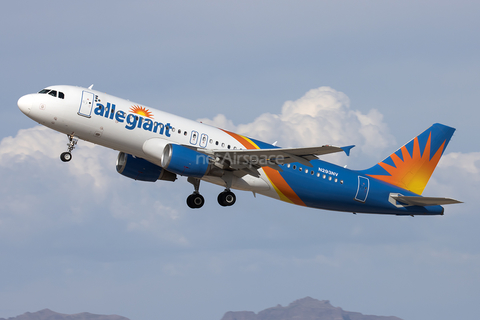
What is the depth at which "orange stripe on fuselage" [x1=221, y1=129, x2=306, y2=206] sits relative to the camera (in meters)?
37.7

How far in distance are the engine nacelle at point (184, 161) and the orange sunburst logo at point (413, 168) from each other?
14987 millimetres

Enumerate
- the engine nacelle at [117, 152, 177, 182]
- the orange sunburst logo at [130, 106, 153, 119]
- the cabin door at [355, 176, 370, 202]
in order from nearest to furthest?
the orange sunburst logo at [130, 106, 153, 119], the engine nacelle at [117, 152, 177, 182], the cabin door at [355, 176, 370, 202]

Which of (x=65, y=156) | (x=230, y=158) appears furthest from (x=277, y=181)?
(x=65, y=156)

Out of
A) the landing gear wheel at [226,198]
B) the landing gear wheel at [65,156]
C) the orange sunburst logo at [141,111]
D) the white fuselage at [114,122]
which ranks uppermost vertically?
the orange sunburst logo at [141,111]

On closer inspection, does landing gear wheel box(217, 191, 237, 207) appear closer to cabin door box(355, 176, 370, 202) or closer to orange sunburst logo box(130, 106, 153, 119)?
orange sunburst logo box(130, 106, 153, 119)

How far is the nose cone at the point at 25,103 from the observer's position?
110 feet

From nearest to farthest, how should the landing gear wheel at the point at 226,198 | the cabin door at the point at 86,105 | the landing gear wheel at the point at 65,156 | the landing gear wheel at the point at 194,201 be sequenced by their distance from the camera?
the cabin door at the point at 86,105 → the landing gear wheel at the point at 65,156 → the landing gear wheel at the point at 226,198 → the landing gear wheel at the point at 194,201

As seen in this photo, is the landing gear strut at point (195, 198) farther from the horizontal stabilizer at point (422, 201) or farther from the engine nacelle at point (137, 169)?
the horizontal stabilizer at point (422, 201)

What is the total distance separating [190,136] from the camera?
1409 inches

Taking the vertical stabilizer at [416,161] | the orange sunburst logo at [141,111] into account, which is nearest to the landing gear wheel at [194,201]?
the orange sunburst logo at [141,111]

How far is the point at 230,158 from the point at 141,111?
635 centimetres

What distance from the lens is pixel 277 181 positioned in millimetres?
38625

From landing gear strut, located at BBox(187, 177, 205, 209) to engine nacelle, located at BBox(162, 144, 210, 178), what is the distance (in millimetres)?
5514

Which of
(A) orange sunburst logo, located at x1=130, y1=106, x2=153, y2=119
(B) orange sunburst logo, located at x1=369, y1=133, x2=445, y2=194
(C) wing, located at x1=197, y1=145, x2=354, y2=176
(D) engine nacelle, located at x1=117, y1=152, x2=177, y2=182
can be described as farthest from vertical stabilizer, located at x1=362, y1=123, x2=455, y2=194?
(A) orange sunburst logo, located at x1=130, y1=106, x2=153, y2=119
